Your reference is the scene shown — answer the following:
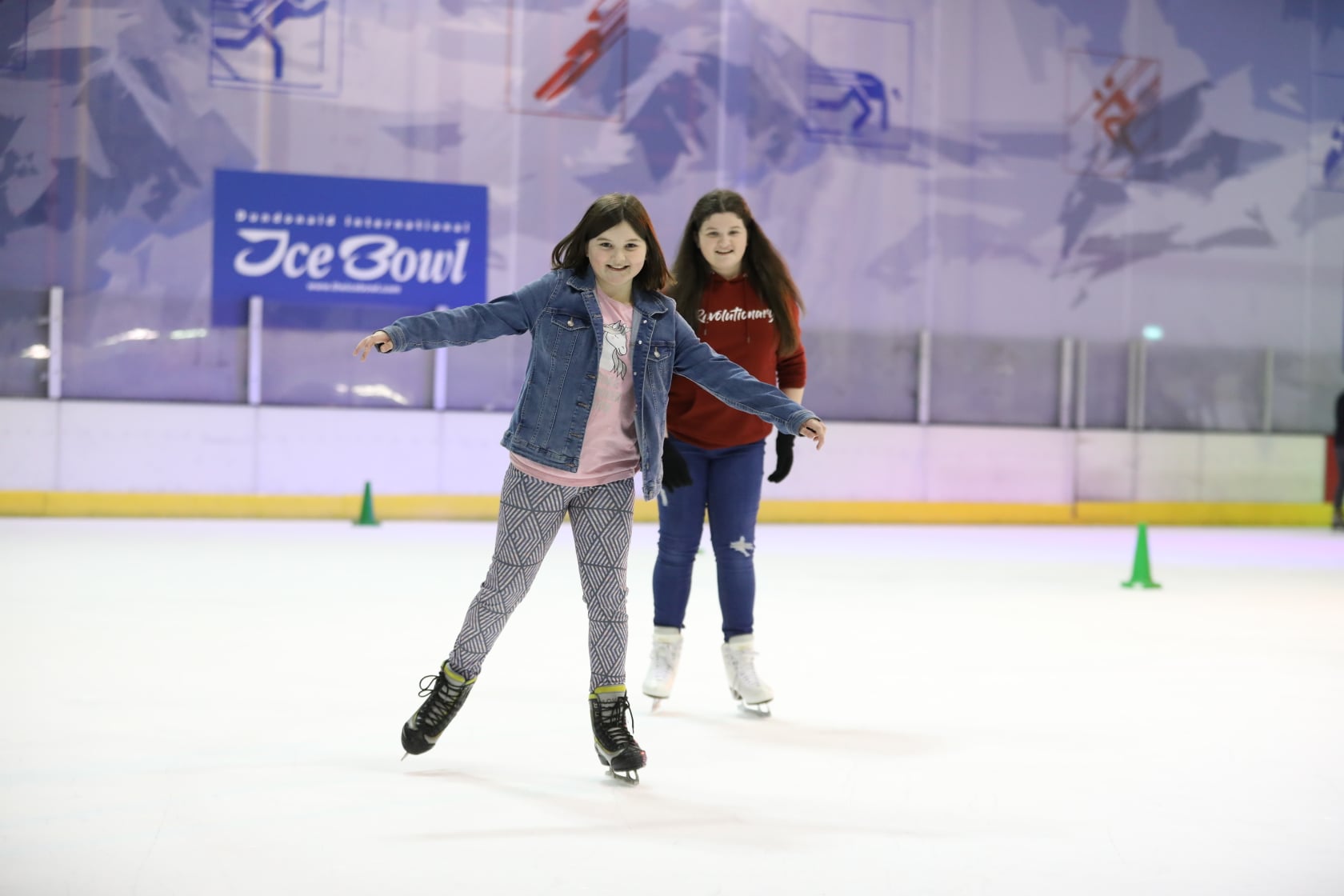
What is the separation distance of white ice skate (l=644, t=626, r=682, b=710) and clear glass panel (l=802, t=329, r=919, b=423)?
6979mm

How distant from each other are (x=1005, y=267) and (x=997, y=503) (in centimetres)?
196

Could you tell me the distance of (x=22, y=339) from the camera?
29.1 ft

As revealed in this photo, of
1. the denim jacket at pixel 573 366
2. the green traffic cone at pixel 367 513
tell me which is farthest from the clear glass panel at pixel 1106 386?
the denim jacket at pixel 573 366

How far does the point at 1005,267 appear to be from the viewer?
10.7 meters

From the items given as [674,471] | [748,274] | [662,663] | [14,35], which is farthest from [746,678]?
[14,35]

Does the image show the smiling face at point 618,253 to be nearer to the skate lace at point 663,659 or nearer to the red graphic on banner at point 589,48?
the skate lace at point 663,659

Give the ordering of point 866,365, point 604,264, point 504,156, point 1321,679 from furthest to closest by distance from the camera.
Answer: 1. point 866,365
2. point 504,156
3. point 1321,679
4. point 604,264

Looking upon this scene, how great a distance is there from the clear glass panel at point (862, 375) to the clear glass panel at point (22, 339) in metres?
5.57

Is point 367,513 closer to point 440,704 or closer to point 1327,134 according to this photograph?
point 440,704

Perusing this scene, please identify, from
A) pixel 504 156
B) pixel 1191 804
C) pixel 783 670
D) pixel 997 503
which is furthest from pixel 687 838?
pixel 997 503

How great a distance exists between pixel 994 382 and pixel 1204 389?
1987 mm

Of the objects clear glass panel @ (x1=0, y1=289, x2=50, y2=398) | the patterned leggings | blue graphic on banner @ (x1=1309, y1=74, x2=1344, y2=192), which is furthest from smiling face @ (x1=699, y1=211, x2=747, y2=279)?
blue graphic on banner @ (x1=1309, y1=74, x2=1344, y2=192)

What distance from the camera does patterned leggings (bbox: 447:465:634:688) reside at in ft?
8.53

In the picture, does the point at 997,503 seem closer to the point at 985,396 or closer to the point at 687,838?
the point at 985,396
